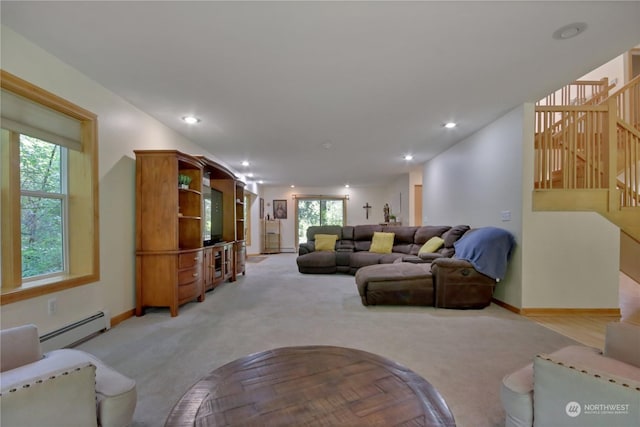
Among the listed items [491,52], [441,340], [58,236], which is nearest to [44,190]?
[58,236]

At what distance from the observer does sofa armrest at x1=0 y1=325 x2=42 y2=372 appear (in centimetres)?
120

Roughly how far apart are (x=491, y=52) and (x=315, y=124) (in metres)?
2.18

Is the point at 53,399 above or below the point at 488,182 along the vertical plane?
below

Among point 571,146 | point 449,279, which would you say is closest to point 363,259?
point 449,279

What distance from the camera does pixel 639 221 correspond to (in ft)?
9.92

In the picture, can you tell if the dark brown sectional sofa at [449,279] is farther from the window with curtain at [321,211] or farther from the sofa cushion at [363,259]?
the window with curtain at [321,211]

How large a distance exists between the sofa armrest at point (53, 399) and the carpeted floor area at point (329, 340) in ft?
2.01

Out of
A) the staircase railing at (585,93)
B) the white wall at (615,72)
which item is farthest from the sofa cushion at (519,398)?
the white wall at (615,72)

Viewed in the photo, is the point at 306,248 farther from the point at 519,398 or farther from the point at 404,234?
the point at 519,398

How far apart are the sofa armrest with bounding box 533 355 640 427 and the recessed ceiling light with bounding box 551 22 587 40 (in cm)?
218

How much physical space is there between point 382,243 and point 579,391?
16.7ft

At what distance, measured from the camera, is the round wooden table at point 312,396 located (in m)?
0.88

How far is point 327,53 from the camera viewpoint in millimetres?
2213

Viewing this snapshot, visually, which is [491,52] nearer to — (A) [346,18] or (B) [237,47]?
(A) [346,18]
